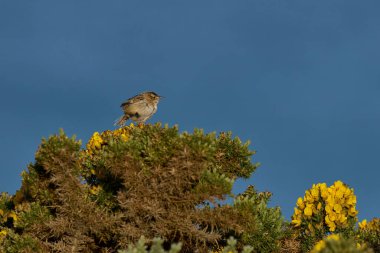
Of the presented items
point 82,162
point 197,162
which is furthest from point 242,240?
point 82,162

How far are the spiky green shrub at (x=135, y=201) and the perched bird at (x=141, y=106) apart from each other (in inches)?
158

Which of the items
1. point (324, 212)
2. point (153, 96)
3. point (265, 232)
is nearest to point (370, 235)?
point (324, 212)

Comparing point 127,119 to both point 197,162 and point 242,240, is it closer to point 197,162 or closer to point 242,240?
point 242,240

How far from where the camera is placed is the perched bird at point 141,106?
20312 millimetres

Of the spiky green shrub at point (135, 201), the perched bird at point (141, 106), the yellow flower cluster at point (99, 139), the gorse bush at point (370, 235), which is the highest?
the perched bird at point (141, 106)

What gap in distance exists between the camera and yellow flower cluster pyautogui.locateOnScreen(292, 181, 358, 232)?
17.5 m

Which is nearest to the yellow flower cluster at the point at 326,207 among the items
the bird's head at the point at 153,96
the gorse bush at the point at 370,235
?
the gorse bush at the point at 370,235

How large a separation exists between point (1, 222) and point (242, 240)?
22.9ft

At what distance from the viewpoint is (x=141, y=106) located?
20281mm

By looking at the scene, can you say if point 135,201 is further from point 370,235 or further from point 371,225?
point 371,225

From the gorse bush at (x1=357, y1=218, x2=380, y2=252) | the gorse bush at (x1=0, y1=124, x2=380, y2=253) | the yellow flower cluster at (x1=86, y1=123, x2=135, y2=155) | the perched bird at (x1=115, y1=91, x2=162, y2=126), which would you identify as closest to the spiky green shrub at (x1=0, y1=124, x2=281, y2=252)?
the gorse bush at (x1=0, y1=124, x2=380, y2=253)

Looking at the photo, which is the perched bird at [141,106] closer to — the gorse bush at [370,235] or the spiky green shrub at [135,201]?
the spiky green shrub at [135,201]

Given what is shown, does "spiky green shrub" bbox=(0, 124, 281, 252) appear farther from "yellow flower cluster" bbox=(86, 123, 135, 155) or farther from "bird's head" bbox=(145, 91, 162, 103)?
"bird's head" bbox=(145, 91, 162, 103)

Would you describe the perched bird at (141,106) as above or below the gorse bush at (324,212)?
above
